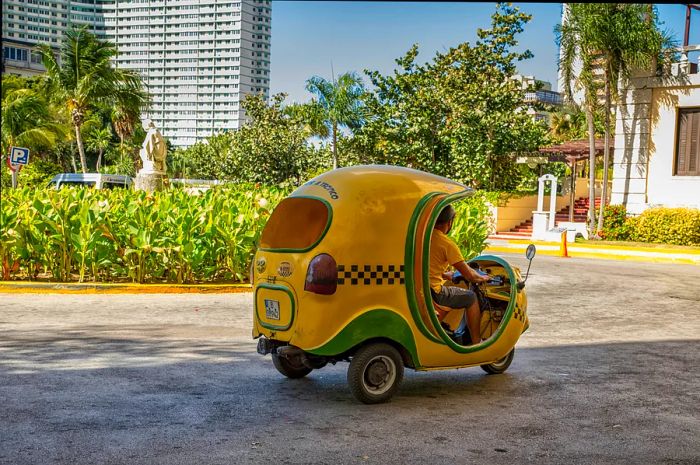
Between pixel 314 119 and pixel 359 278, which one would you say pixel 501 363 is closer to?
pixel 359 278

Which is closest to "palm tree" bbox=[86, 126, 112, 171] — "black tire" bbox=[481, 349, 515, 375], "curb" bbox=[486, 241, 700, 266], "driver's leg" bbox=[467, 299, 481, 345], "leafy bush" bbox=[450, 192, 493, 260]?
"curb" bbox=[486, 241, 700, 266]

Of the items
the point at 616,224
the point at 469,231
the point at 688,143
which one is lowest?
the point at 616,224

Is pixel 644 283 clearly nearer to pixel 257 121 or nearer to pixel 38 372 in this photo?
pixel 38 372

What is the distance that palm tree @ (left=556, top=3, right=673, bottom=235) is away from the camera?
28.0m

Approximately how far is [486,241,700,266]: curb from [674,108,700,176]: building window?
5.03m

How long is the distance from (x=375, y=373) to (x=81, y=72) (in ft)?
129

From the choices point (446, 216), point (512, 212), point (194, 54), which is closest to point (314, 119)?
point (512, 212)

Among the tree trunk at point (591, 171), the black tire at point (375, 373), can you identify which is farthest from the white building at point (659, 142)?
the black tire at point (375, 373)

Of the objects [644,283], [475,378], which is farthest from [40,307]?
[644,283]

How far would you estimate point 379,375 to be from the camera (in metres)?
6.39

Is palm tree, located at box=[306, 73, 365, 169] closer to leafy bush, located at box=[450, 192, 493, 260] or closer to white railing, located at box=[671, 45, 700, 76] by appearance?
white railing, located at box=[671, 45, 700, 76]

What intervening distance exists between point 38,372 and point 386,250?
3116 millimetres

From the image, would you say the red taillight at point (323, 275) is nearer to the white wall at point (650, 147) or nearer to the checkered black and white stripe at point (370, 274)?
the checkered black and white stripe at point (370, 274)

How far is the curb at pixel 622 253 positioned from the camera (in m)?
24.4
